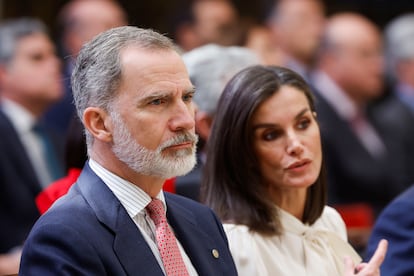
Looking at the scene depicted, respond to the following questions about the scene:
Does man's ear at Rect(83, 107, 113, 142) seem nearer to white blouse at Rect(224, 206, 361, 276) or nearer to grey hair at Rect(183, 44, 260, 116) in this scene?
white blouse at Rect(224, 206, 361, 276)

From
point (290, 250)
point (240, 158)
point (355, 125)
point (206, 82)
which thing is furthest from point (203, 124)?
point (355, 125)

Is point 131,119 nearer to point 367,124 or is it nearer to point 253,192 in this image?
point 253,192

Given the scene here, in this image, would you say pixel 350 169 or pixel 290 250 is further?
pixel 350 169

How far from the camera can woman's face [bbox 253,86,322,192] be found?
10.3 ft

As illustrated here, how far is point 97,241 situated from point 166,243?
231mm

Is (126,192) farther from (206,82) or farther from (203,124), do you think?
(206,82)

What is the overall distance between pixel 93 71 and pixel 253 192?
0.81 metres

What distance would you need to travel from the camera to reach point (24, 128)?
5.55 metres

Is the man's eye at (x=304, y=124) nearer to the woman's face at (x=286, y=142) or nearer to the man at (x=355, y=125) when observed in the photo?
the woman's face at (x=286, y=142)

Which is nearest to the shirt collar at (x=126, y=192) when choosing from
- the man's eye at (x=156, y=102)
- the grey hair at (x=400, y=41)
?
the man's eye at (x=156, y=102)

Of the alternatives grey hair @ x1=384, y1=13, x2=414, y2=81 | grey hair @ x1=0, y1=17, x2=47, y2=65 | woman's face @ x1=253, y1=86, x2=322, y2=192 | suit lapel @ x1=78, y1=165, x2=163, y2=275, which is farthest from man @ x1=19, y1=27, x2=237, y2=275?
Answer: grey hair @ x1=384, y1=13, x2=414, y2=81

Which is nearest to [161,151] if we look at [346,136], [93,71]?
[93,71]

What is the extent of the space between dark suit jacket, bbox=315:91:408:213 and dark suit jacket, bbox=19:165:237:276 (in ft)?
8.87

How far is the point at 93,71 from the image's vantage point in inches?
103
